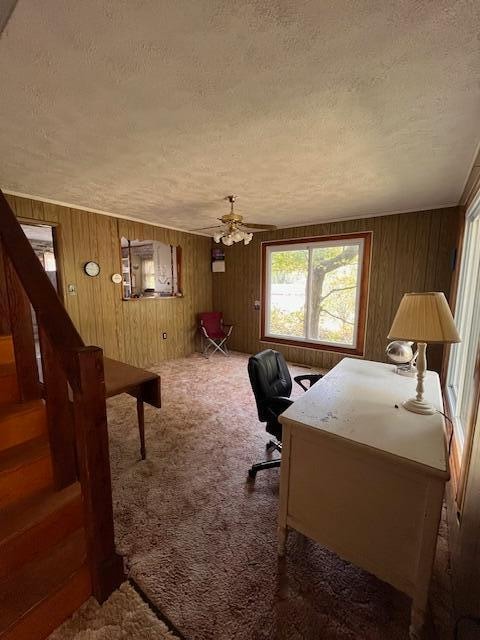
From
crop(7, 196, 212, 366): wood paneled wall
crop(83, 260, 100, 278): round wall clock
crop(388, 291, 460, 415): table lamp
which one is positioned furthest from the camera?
crop(83, 260, 100, 278): round wall clock

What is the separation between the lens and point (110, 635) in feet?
3.60

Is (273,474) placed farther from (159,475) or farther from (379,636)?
(379,636)

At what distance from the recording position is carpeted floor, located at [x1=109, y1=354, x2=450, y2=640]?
3.77 ft

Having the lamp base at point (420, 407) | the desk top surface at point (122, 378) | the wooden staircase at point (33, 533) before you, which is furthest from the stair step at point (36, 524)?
the lamp base at point (420, 407)

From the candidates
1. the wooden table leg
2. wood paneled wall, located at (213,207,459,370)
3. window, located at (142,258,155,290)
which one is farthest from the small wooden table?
window, located at (142,258,155,290)

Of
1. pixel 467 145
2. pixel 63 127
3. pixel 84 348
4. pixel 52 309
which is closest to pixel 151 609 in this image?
pixel 84 348

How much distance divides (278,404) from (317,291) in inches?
123

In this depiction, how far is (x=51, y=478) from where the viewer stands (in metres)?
1.32

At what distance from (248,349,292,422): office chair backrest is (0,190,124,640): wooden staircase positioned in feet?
3.34

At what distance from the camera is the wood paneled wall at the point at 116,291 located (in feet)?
11.5

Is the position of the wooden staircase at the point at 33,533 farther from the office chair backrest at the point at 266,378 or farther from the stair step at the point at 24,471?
the office chair backrest at the point at 266,378

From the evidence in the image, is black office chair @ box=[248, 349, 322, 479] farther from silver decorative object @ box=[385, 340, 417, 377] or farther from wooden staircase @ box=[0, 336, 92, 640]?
wooden staircase @ box=[0, 336, 92, 640]

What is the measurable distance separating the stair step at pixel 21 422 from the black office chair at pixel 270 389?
1239mm

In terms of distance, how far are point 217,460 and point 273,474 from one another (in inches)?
18.2
